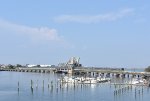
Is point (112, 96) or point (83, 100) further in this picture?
point (112, 96)

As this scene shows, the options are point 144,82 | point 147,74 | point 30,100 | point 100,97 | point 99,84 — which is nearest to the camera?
point 30,100

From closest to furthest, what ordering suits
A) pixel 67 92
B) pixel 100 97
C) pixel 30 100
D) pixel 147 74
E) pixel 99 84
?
1. pixel 30 100
2. pixel 100 97
3. pixel 67 92
4. pixel 99 84
5. pixel 147 74

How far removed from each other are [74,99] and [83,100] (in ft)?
10.5

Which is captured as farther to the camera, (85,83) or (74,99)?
(85,83)

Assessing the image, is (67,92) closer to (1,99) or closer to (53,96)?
(53,96)

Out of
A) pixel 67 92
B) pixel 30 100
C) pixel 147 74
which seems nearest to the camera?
pixel 30 100

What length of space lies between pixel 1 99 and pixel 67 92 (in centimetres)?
2796

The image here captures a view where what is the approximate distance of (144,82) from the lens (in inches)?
6029

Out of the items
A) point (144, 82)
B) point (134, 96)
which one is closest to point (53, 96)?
point (134, 96)

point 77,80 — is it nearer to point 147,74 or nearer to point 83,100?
point 147,74

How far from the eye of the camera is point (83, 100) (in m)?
110

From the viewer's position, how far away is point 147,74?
181750mm

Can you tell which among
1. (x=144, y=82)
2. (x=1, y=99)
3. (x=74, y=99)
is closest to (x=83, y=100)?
(x=74, y=99)

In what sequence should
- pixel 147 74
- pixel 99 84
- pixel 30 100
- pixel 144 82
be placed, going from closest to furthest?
pixel 30 100 → pixel 144 82 → pixel 99 84 → pixel 147 74
